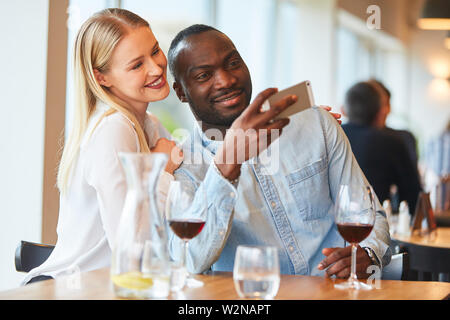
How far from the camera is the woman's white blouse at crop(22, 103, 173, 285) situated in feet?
5.45

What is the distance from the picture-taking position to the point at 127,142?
5.69 ft

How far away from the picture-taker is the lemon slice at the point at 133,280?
1.11 m

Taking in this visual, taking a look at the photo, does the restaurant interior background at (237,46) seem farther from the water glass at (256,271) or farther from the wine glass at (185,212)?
the water glass at (256,271)

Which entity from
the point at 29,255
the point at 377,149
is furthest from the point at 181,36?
the point at 377,149

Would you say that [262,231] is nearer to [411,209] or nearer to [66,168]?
[66,168]

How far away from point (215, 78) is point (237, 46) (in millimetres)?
4191

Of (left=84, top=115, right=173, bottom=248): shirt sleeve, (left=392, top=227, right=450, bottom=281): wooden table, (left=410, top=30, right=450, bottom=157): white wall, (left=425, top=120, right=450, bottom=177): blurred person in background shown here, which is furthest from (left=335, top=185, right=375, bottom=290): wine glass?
(left=410, top=30, right=450, bottom=157): white wall

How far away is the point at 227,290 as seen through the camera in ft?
4.06

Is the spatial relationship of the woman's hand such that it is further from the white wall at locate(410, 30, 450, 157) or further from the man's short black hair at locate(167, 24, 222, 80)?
the white wall at locate(410, 30, 450, 157)

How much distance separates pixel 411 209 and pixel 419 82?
850cm

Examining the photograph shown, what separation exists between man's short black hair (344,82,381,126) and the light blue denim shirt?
2.27 meters

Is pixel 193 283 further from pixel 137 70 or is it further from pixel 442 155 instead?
pixel 442 155

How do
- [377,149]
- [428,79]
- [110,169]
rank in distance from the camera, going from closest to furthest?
[110,169] < [377,149] < [428,79]

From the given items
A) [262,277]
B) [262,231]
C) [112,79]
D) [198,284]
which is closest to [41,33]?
[112,79]
